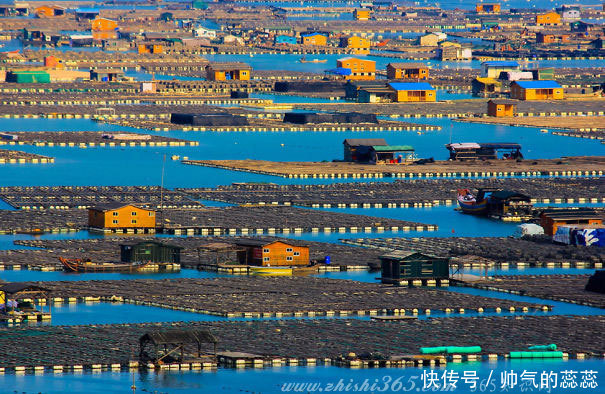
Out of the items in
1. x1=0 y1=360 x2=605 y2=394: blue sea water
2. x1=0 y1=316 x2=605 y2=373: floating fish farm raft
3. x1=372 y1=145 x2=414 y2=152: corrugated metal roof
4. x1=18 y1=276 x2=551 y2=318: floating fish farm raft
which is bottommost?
x1=0 y1=360 x2=605 y2=394: blue sea water

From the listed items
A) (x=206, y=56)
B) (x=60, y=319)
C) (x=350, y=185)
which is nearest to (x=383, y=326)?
(x=60, y=319)

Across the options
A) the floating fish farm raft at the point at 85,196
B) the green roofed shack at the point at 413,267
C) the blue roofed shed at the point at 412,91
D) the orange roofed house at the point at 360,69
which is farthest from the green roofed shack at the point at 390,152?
the orange roofed house at the point at 360,69

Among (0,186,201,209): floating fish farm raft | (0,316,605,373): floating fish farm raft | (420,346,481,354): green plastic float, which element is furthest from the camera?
Answer: (0,186,201,209): floating fish farm raft

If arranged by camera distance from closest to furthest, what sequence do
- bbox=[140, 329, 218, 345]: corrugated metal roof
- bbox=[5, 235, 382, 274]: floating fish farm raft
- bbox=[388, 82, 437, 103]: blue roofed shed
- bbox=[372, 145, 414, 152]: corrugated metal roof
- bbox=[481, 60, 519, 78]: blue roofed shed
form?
bbox=[140, 329, 218, 345]: corrugated metal roof → bbox=[5, 235, 382, 274]: floating fish farm raft → bbox=[372, 145, 414, 152]: corrugated metal roof → bbox=[388, 82, 437, 103]: blue roofed shed → bbox=[481, 60, 519, 78]: blue roofed shed

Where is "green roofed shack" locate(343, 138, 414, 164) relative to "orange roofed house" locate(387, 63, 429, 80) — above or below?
below

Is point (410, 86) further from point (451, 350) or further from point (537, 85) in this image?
point (451, 350)

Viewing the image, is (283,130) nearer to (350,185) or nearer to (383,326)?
(350,185)

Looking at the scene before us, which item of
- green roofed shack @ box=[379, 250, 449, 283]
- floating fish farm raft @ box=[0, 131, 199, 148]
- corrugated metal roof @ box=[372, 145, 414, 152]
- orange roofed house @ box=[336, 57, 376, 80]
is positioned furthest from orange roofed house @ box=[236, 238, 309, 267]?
orange roofed house @ box=[336, 57, 376, 80]

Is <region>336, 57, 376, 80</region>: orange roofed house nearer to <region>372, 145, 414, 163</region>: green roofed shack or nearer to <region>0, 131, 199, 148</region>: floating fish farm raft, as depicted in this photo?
<region>0, 131, 199, 148</region>: floating fish farm raft

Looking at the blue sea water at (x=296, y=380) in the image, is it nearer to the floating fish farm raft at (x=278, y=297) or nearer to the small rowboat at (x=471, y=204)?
the floating fish farm raft at (x=278, y=297)
